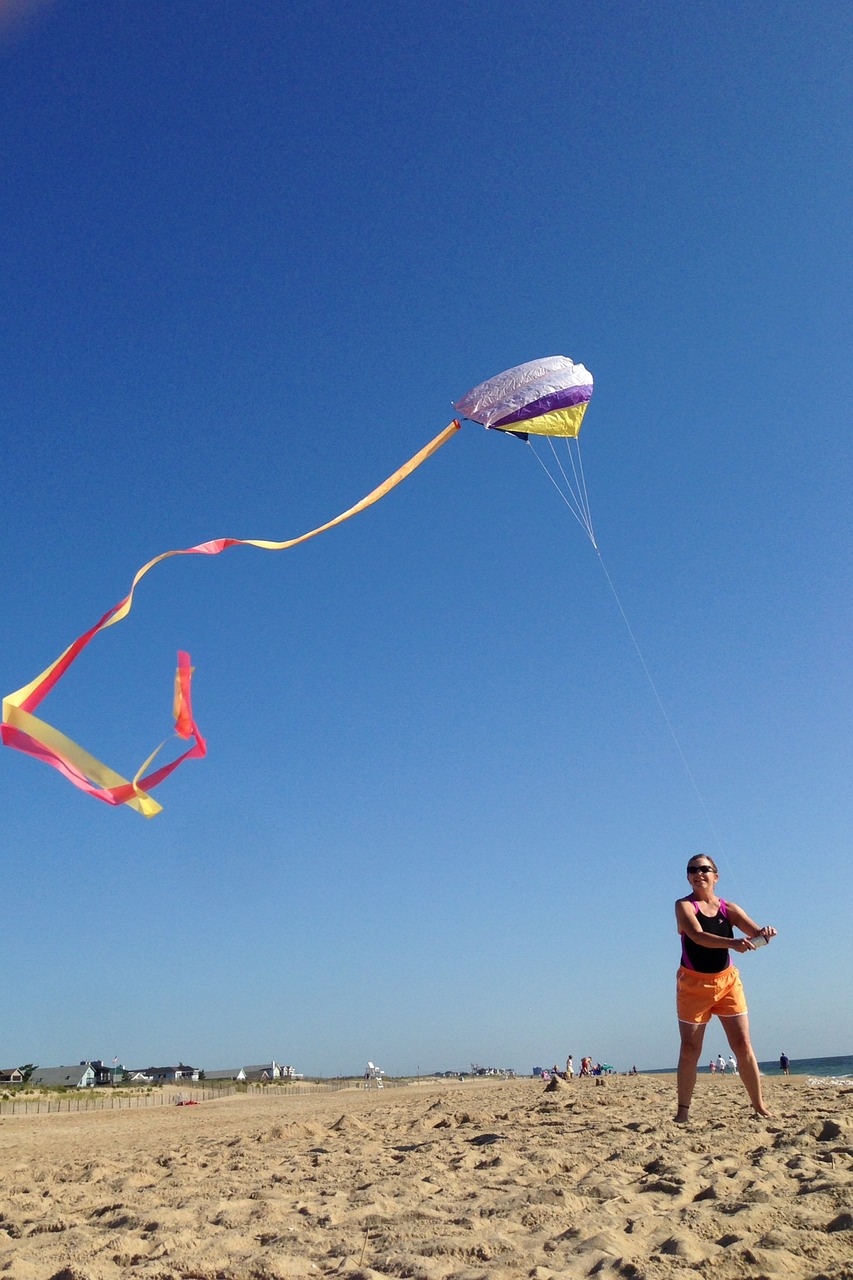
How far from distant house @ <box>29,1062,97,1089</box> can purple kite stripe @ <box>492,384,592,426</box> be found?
160 ft

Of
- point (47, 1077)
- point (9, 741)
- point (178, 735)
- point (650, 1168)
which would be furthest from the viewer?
point (47, 1077)

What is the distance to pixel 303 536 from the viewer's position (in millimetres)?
6219

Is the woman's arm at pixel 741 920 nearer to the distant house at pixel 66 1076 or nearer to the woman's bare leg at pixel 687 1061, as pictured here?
the woman's bare leg at pixel 687 1061

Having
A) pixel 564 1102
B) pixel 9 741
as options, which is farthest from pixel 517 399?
pixel 564 1102

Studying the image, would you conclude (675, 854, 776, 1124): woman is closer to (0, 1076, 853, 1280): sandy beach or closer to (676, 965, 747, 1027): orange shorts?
(676, 965, 747, 1027): orange shorts

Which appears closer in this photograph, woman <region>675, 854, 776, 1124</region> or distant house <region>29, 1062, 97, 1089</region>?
woman <region>675, 854, 776, 1124</region>

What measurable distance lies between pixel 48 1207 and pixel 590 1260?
2.66 m

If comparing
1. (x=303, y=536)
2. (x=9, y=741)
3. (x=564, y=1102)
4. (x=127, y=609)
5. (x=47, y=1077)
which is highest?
(x=303, y=536)

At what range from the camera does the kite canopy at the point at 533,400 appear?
823cm

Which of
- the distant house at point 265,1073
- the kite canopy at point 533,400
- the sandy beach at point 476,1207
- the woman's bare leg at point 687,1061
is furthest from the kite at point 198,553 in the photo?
the distant house at point 265,1073

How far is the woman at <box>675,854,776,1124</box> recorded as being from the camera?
16.0 ft

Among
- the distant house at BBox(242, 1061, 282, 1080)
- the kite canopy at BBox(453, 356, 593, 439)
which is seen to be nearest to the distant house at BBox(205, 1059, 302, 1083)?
the distant house at BBox(242, 1061, 282, 1080)

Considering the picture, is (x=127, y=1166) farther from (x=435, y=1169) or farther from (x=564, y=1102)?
(x=564, y=1102)

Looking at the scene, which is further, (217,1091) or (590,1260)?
(217,1091)
